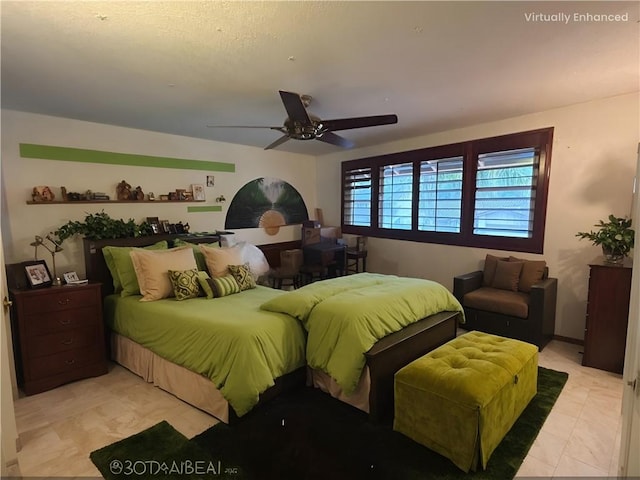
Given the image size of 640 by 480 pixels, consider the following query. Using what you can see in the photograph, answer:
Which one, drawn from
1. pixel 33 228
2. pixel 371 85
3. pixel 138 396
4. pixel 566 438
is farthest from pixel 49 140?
pixel 566 438

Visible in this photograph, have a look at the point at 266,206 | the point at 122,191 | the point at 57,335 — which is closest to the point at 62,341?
the point at 57,335

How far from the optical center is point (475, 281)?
4113 mm

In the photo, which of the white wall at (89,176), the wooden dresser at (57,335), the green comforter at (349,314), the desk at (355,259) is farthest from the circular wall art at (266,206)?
the green comforter at (349,314)

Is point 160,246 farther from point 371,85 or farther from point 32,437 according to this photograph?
point 371,85

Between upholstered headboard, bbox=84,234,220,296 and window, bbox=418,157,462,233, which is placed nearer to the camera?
upholstered headboard, bbox=84,234,220,296

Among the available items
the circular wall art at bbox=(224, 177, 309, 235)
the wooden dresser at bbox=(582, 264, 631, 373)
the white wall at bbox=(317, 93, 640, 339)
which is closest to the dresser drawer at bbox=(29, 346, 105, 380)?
the circular wall art at bbox=(224, 177, 309, 235)

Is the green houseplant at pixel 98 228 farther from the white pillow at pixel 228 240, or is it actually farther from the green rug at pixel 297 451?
the green rug at pixel 297 451

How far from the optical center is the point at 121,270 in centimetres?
347

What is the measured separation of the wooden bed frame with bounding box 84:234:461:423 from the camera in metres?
2.39

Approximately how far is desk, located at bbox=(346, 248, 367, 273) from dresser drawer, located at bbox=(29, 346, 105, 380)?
3.67 m

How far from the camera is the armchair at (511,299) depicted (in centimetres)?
347

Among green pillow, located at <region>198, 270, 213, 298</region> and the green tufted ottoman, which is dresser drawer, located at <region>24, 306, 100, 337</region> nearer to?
green pillow, located at <region>198, 270, 213, 298</region>

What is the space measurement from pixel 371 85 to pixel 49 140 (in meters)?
3.43

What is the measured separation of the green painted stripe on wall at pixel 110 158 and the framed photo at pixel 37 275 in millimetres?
1197
